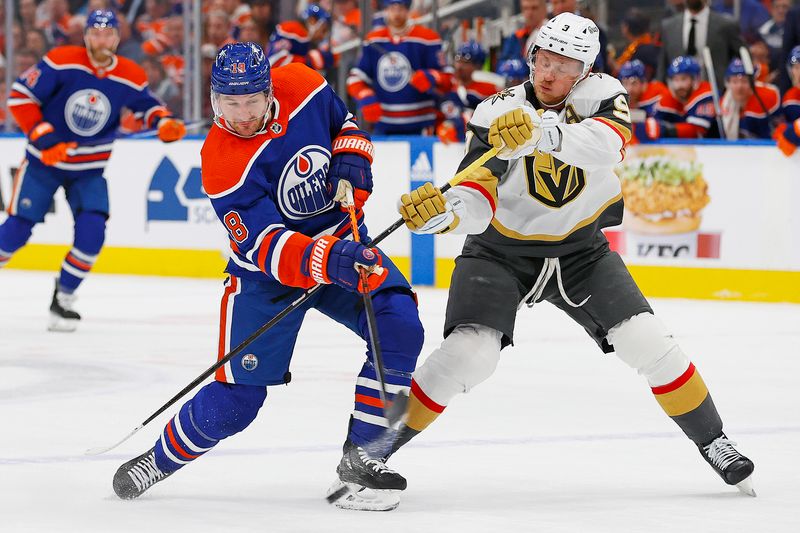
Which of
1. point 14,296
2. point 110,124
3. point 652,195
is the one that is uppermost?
point 110,124

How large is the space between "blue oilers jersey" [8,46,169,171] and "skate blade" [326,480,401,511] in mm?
3875

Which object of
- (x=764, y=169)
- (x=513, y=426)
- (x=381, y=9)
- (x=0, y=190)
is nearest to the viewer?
(x=513, y=426)

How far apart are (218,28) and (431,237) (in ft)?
7.29

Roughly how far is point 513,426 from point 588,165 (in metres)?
1.29

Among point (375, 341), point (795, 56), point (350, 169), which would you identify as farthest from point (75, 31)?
point (375, 341)

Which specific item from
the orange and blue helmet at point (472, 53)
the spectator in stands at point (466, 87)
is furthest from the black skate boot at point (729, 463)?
the orange and blue helmet at point (472, 53)

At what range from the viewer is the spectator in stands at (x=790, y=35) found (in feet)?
25.9

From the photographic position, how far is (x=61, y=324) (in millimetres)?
6754

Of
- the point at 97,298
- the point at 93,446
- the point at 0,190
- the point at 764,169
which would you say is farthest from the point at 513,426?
the point at 0,190

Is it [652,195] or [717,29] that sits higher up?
[717,29]

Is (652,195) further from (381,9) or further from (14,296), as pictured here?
(14,296)

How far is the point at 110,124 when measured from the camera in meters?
6.95

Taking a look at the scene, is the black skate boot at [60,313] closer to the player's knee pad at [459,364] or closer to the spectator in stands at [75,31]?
the player's knee pad at [459,364]

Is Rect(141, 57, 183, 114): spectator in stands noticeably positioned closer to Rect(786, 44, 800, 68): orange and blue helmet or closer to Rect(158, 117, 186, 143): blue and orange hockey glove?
Rect(158, 117, 186, 143): blue and orange hockey glove
